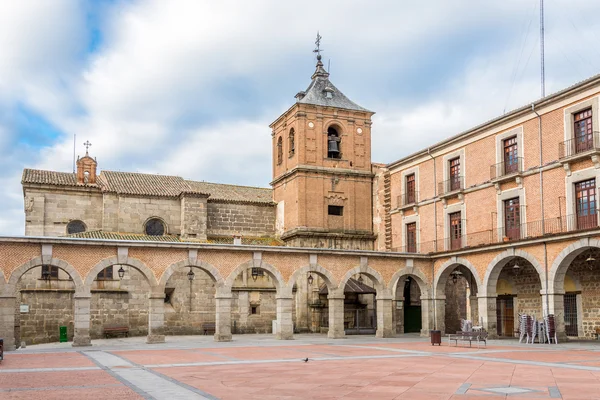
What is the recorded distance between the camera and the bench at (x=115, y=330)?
3419 cm

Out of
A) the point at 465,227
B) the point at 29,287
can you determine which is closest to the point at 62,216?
the point at 29,287

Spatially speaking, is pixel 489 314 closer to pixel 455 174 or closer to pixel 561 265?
pixel 561 265

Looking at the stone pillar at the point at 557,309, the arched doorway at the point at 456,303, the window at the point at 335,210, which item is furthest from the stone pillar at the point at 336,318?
the stone pillar at the point at 557,309

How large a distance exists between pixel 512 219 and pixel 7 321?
21.5 metres

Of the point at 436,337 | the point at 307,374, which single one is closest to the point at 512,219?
the point at 436,337

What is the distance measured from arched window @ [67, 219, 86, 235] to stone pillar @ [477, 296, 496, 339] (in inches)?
861

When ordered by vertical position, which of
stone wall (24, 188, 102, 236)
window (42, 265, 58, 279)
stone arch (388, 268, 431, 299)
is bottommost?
stone arch (388, 268, 431, 299)

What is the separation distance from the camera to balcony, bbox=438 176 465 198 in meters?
33.3

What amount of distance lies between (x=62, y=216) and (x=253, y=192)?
1218cm

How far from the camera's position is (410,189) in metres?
37.9

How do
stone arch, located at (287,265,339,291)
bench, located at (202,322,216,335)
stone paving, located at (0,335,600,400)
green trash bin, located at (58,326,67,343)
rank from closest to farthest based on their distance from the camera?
stone paving, located at (0,335,600,400), stone arch, located at (287,265,339,291), green trash bin, located at (58,326,67,343), bench, located at (202,322,216,335)

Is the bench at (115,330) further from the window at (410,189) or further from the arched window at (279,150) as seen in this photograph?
the window at (410,189)

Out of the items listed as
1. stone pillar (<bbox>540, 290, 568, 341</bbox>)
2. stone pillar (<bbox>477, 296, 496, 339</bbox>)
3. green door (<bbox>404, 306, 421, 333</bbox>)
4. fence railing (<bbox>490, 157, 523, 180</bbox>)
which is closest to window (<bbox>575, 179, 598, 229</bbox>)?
stone pillar (<bbox>540, 290, 568, 341</bbox>)

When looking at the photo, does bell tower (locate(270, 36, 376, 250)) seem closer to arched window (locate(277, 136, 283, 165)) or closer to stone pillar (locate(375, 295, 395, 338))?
arched window (locate(277, 136, 283, 165))
